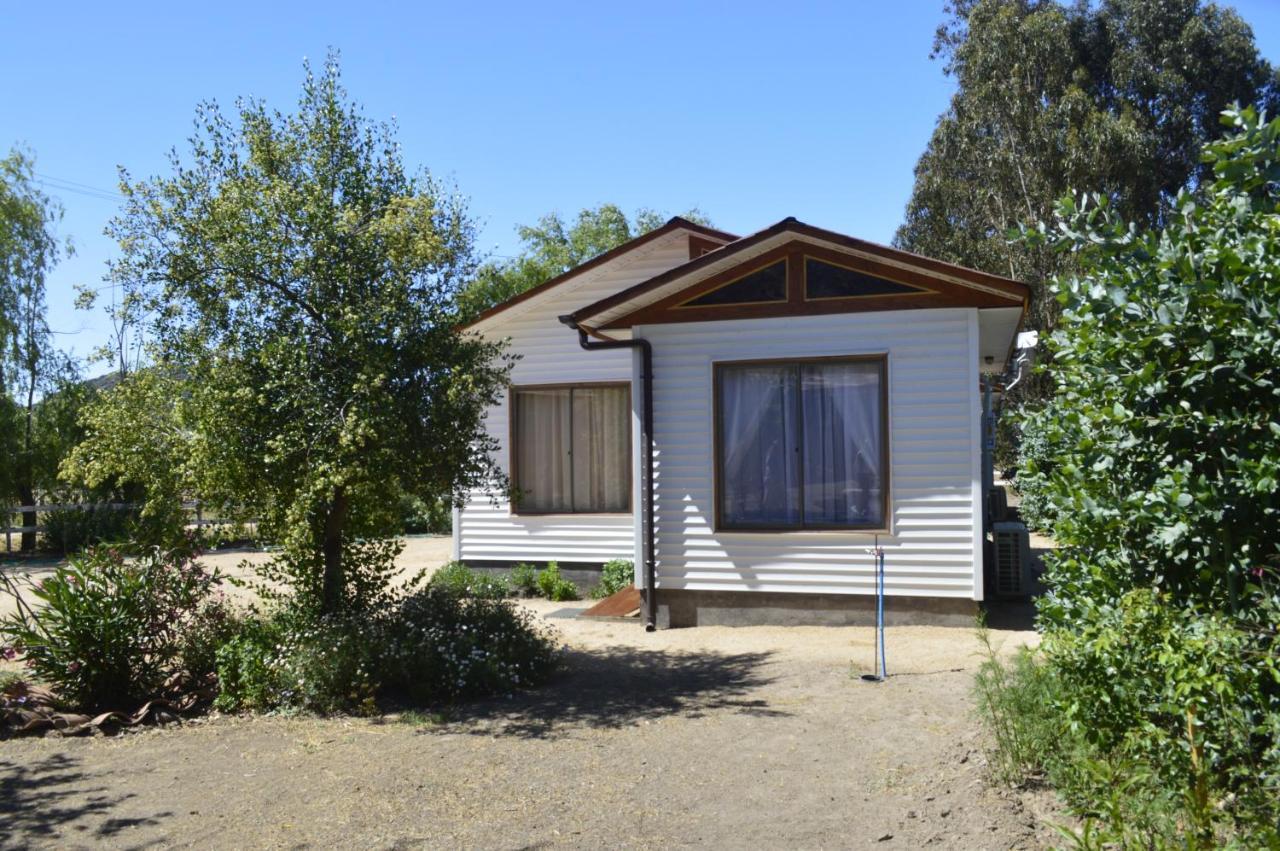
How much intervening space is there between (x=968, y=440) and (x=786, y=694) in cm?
331

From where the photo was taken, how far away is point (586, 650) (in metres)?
9.72

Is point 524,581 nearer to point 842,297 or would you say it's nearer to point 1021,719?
point 842,297

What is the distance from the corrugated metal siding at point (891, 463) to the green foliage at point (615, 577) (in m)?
2.52

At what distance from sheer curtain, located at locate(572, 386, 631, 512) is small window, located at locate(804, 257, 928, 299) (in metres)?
4.12

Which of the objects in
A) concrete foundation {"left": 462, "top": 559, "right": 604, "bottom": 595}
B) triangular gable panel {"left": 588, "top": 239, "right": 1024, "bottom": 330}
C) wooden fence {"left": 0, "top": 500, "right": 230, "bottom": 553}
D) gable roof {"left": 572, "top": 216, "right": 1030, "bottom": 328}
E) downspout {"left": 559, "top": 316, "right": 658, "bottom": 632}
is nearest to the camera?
gable roof {"left": 572, "top": 216, "right": 1030, "bottom": 328}

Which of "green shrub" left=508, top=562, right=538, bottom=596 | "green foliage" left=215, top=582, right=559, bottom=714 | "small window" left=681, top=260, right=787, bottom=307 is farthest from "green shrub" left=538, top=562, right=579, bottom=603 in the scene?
"green foliage" left=215, top=582, right=559, bottom=714

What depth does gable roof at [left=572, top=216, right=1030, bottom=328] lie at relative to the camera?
9.41 m

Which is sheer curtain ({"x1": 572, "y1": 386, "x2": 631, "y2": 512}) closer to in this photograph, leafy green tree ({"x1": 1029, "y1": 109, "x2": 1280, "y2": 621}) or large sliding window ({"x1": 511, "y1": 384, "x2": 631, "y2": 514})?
large sliding window ({"x1": 511, "y1": 384, "x2": 631, "y2": 514})

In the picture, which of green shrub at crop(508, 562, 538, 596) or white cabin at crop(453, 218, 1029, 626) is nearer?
white cabin at crop(453, 218, 1029, 626)

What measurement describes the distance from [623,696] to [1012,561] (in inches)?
220

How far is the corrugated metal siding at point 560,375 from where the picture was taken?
44.6ft

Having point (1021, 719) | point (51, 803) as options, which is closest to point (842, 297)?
point (1021, 719)

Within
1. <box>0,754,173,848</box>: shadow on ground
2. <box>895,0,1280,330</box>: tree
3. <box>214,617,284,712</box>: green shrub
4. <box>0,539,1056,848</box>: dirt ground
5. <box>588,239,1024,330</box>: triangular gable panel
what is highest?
<box>895,0,1280,330</box>: tree

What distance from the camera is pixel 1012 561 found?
11438 mm
